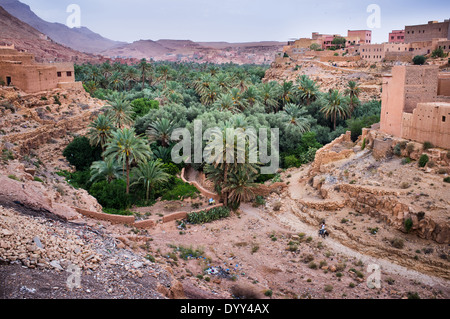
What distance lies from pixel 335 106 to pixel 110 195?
21810 mm

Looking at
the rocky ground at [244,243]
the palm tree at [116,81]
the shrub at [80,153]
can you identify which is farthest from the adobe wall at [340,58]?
the shrub at [80,153]

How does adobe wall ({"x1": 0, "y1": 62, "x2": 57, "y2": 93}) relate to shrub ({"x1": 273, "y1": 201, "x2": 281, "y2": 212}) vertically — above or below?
above

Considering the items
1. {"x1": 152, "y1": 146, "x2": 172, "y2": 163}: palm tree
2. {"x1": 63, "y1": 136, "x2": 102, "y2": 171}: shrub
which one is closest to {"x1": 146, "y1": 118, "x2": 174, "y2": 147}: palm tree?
{"x1": 152, "y1": 146, "x2": 172, "y2": 163}: palm tree

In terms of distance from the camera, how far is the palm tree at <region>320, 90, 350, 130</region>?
114ft

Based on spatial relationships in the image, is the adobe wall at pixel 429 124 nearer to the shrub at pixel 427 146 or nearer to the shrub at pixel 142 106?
the shrub at pixel 427 146

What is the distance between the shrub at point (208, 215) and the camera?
67.2ft

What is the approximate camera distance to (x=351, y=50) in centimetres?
5762

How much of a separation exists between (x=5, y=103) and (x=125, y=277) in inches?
805

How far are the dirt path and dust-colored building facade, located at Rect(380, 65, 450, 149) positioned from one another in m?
6.78

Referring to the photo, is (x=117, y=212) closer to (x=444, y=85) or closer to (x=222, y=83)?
(x=444, y=85)

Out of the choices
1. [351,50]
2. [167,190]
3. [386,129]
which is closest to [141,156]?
[167,190]

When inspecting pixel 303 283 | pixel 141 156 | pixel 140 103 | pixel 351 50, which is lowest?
pixel 303 283

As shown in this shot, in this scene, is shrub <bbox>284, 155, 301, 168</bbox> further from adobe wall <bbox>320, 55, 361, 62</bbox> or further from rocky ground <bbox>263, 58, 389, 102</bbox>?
adobe wall <bbox>320, 55, 361, 62</bbox>

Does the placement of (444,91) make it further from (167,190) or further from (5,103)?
(5,103)
